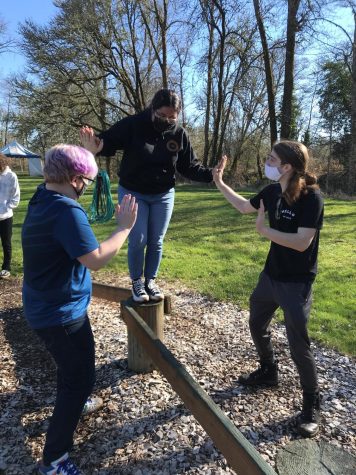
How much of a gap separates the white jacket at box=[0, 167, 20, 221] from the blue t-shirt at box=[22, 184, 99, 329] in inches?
166

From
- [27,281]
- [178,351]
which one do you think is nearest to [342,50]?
[178,351]

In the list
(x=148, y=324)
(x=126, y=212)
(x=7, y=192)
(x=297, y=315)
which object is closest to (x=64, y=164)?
(x=126, y=212)

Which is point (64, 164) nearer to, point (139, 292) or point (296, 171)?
point (296, 171)

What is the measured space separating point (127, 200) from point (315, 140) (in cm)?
3075

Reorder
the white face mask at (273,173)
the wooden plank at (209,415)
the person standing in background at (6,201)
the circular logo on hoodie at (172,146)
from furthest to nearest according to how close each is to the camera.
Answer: the person standing in background at (6,201) → the circular logo on hoodie at (172,146) → the white face mask at (273,173) → the wooden plank at (209,415)

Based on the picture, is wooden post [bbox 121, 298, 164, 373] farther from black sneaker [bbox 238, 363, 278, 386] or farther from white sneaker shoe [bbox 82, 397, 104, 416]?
black sneaker [bbox 238, 363, 278, 386]

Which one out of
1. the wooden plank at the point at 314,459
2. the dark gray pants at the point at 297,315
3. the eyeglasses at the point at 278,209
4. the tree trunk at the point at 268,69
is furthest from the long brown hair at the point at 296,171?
the tree trunk at the point at 268,69

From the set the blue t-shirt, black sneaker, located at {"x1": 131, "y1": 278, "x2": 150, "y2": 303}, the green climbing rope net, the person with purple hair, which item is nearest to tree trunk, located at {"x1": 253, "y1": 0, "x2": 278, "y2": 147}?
black sneaker, located at {"x1": 131, "y1": 278, "x2": 150, "y2": 303}

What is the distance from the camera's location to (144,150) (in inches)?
129

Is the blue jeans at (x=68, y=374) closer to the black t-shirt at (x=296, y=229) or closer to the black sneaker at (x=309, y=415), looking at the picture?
the black t-shirt at (x=296, y=229)

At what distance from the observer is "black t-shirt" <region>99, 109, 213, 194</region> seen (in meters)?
3.29

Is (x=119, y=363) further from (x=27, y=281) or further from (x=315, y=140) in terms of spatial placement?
(x=315, y=140)

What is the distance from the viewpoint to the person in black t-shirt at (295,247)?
8.74ft

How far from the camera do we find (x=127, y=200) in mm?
2332
